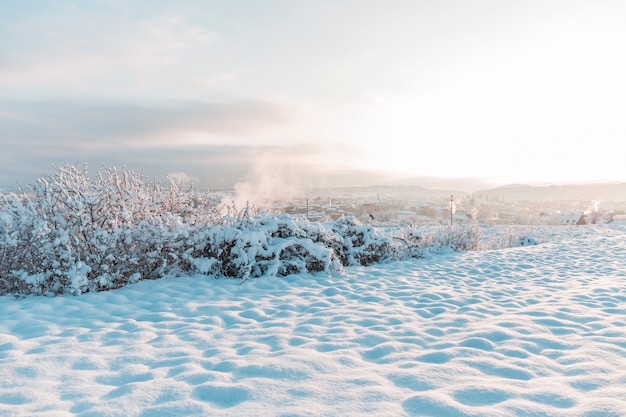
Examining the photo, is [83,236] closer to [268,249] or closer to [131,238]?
[131,238]

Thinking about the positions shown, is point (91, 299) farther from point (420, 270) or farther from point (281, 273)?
point (420, 270)

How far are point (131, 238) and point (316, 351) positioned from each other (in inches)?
165

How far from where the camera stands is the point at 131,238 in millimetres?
6273

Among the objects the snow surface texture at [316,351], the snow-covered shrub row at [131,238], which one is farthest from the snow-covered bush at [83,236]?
the snow surface texture at [316,351]

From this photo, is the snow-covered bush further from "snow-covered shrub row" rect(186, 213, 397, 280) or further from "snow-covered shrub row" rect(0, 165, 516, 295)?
"snow-covered shrub row" rect(186, 213, 397, 280)

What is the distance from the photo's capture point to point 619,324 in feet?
13.9

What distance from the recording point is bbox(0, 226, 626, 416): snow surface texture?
2512 mm

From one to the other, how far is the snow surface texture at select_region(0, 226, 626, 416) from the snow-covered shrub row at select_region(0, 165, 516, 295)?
414 millimetres

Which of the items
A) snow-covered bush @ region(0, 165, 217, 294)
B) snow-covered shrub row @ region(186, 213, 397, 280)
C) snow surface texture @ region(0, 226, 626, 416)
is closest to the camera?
snow surface texture @ region(0, 226, 626, 416)

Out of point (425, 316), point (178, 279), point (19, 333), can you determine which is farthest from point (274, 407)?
point (178, 279)

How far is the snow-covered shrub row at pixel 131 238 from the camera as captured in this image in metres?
5.62

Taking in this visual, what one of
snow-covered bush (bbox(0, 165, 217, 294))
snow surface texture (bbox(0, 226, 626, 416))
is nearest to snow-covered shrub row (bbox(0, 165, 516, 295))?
snow-covered bush (bbox(0, 165, 217, 294))

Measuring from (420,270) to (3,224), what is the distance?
294 inches

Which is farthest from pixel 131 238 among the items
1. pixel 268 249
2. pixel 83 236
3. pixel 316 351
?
pixel 316 351
